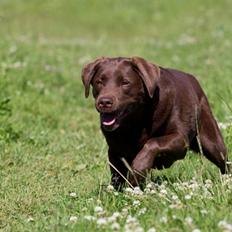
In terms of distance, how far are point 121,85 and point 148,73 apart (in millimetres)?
225

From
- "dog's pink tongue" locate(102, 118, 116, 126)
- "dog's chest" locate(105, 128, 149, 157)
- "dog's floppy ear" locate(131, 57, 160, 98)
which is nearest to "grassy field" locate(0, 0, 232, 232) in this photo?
"dog's chest" locate(105, 128, 149, 157)

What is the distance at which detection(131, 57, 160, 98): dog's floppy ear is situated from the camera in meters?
5.71

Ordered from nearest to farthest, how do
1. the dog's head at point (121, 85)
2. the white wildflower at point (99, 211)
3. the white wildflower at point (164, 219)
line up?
the white wildflower at point (164, 219)
the white wildflower at point (99, 211)
the dog's head at point (121, 85)

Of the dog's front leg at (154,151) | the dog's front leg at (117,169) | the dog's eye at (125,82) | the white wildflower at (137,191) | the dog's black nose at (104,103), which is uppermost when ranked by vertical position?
the dog's eye at (125,82)

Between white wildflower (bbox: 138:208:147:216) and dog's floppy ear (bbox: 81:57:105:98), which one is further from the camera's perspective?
dog's floppy ear (bbox: 81:57:105:98)

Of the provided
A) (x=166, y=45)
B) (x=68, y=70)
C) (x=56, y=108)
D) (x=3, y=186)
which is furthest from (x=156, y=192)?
(x=166, y=45)

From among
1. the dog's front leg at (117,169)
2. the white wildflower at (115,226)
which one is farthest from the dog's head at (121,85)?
the white wildflower at (115,226)

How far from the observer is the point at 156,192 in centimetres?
508

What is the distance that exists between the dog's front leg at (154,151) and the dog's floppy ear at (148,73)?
35cm

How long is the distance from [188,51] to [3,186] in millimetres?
10338

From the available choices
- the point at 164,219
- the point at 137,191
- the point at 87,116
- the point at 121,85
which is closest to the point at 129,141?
the point at 121,85

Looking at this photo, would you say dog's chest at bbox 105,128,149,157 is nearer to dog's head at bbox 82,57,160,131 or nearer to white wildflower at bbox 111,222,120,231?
dog's head at bbox 82,57,160,131

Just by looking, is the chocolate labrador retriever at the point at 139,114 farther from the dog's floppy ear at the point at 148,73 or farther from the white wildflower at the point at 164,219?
the white wildflower at the point at 164,219

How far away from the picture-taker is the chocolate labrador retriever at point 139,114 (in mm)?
5625
